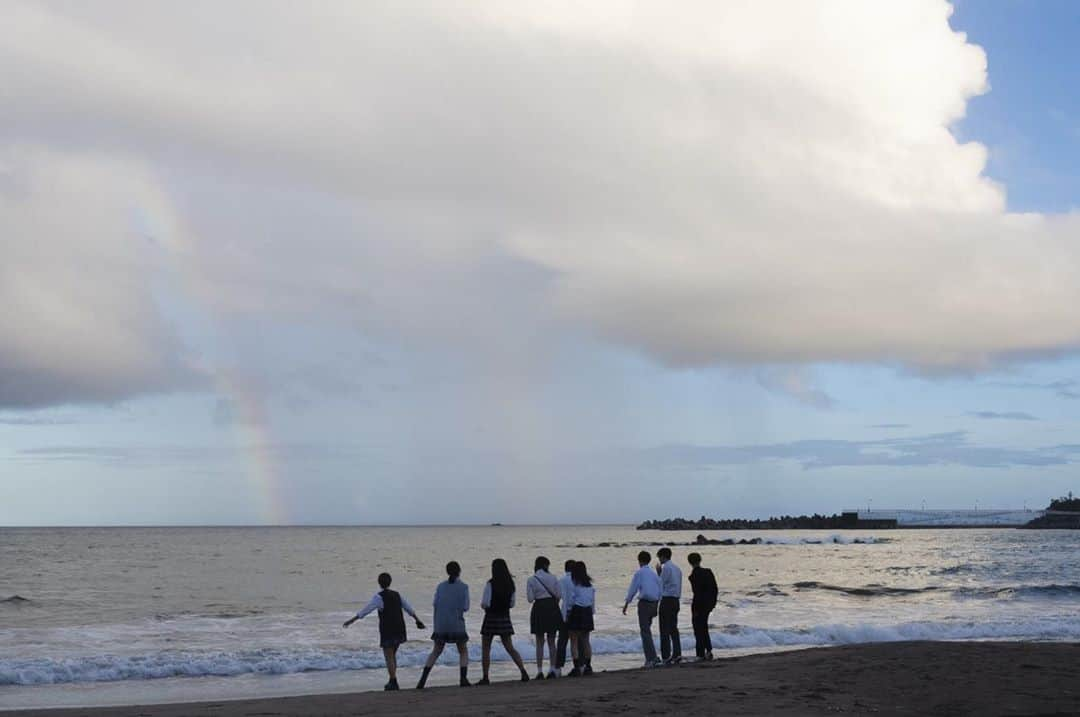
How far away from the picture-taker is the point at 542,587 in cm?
1562

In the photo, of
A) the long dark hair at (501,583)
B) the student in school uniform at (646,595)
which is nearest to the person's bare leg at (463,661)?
the long dark hair at (501,583)

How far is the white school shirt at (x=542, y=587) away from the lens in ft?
51.1

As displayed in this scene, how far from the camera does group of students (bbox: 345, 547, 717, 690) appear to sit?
1499 centimetres

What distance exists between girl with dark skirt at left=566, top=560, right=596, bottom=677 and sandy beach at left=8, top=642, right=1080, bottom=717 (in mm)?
596

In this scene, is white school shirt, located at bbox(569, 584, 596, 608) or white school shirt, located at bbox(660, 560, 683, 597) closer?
white school shirt, located at bbox(569, 584, 596, 608)

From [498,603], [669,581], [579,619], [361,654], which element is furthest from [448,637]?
[361,654]

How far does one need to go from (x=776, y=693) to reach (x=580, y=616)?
12.9 feet

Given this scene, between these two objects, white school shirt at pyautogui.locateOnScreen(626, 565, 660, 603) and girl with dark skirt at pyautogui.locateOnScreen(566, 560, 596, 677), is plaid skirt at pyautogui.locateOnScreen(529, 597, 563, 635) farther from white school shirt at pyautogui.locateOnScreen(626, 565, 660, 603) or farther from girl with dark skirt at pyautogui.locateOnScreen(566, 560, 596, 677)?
white school shirt at pyautogui.locateOnScreen(626, 565, 660, 603)

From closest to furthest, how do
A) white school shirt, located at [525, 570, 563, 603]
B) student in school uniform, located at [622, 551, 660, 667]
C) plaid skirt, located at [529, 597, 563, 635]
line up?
white school shirt, located at [525, 570, 563, 603] → plaid skirt, located at [529, 597, 563, 635] → student in school uniform, located at [622, 551, 660, 667]

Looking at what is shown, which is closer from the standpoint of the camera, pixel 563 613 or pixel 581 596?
pixel 581 596

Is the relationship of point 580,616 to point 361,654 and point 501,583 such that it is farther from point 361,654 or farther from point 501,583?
point 361,654

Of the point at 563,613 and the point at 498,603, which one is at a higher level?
the point at 498,603

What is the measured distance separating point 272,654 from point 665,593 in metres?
10.3

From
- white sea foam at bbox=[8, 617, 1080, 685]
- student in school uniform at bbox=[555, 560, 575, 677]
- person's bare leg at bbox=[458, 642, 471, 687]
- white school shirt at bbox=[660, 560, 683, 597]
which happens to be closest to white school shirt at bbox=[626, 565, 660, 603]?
white school shirt at bbox=[660, 560, 683, 597]
